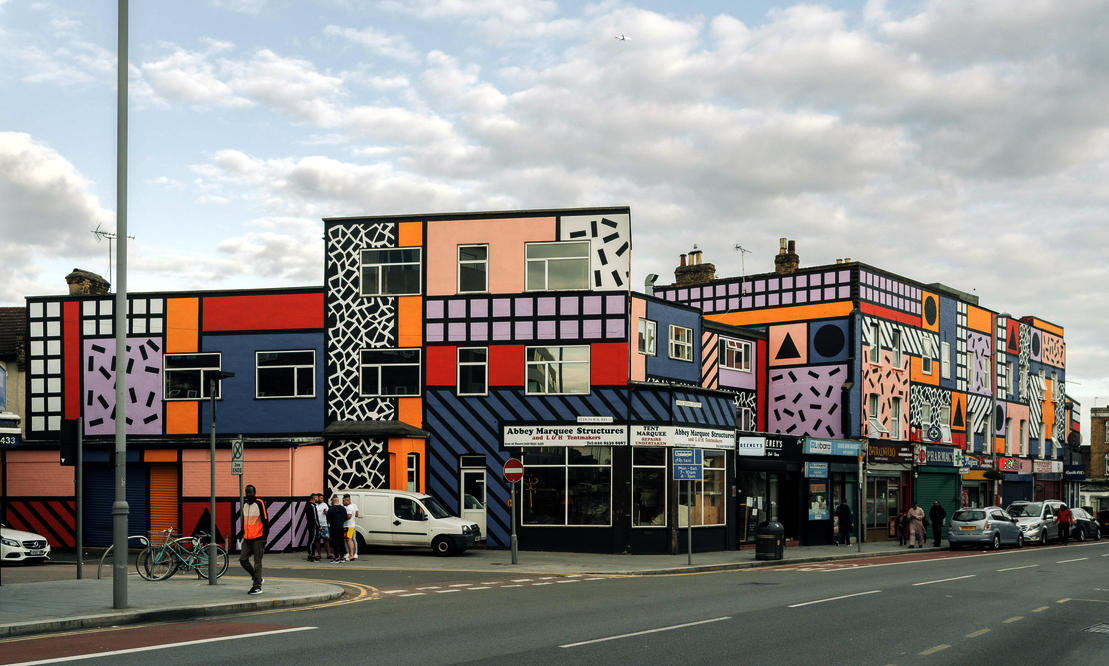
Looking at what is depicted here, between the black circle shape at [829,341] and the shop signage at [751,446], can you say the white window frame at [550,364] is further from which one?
the black circle shape at [829,341]

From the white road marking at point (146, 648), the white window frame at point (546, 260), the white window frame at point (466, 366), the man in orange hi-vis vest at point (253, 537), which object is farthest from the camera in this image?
the white window frame at point (466, 366)

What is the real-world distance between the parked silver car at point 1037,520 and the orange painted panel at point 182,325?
31.3 m

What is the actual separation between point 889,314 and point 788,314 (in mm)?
4319

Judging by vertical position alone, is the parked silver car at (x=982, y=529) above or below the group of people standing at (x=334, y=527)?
below

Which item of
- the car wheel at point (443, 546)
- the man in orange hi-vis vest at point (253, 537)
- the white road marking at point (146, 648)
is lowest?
the car wheel at point (443, 546)

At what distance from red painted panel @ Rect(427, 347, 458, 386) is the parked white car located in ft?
37.6

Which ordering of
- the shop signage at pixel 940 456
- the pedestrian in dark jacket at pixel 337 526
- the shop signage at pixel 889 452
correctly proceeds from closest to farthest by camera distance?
the pedestrian in dark jacket at pixel 337 526 < the shop signage at pixel 889 452 < the shop signage at pixel 940 456

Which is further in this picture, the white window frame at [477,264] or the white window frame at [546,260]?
the white window frame at [477,264]

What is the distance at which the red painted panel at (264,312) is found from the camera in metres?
33.0

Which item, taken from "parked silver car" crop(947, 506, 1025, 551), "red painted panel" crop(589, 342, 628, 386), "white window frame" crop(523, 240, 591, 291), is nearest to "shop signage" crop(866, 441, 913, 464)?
"parked silver car" crop(947, 506, 1025, 551)

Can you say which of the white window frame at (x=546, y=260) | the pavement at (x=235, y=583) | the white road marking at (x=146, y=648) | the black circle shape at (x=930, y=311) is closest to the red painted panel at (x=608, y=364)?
the white window frame at (x=546, y=260)

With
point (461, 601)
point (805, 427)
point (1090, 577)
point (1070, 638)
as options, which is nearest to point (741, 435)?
point (805, 427)

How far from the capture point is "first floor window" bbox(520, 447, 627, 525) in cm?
3059

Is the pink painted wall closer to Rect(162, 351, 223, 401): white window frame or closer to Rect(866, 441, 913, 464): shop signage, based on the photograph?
Rect(162, 351, 223, 401): white window frame
